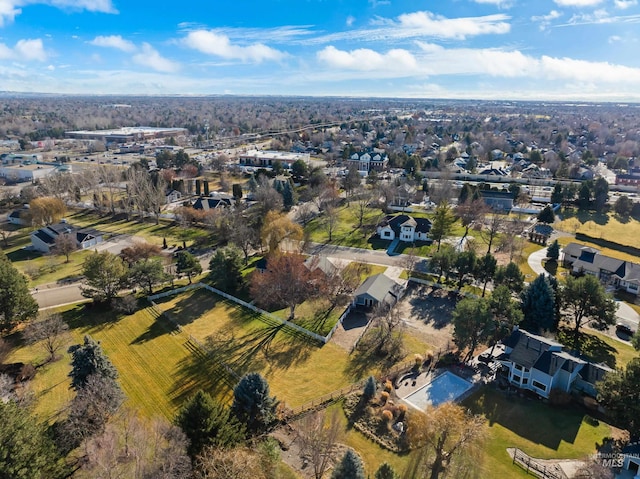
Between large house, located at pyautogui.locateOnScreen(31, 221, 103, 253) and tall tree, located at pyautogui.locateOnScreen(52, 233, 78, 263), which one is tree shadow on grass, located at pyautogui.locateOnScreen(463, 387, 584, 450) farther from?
large house, located at pyautogui.locateOnScreen(31, 221, 103, 253)

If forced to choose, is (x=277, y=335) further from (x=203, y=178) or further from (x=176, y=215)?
(x=203, y=178)

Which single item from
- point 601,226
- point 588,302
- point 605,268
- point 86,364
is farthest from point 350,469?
point 601,226

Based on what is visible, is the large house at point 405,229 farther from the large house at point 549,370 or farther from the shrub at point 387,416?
the shrub at point 387,416

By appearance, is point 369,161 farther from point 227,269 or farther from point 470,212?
point 227,269

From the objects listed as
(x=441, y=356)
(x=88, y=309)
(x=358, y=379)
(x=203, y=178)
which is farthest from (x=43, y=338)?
(x=203, y=178)

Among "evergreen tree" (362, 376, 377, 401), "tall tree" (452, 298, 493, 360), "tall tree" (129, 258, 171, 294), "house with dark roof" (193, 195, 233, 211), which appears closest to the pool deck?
"tall tree" (452, 298, 493, 360)

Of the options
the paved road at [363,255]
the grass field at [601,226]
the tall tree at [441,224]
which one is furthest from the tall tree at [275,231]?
the grass field at [601,226]

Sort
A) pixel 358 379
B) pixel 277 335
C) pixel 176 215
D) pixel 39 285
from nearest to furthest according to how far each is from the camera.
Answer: pixel 358 379 → pixel 277 335 → pixel 39 285 → pixel 176 215
